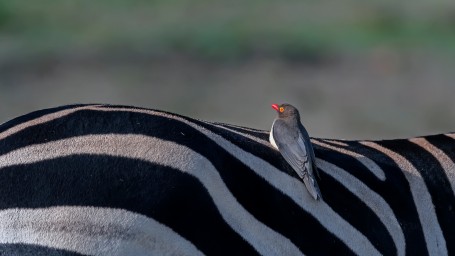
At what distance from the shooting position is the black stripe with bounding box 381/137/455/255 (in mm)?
2412

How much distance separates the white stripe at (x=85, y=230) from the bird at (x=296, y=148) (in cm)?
42

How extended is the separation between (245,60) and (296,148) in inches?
219

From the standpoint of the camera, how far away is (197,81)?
731 cm

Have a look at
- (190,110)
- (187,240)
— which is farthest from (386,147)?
(190,110)

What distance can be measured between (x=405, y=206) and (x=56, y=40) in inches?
247

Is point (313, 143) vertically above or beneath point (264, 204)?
above

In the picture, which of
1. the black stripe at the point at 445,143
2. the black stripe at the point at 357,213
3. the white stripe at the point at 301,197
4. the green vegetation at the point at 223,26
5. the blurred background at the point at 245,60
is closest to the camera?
the white stripe at the point at 301,197

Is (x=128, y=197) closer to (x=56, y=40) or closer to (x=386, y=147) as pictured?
(x=386, y=147)

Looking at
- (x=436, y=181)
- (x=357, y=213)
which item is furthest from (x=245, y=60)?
(x=357, y=213)

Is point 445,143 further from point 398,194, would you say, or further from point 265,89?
point 265,89

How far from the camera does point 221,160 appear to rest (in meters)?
1.97

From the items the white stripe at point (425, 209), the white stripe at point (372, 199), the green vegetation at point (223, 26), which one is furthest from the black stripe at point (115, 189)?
the green vegetation at point (223, 26)

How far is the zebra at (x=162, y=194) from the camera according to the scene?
1.78 m

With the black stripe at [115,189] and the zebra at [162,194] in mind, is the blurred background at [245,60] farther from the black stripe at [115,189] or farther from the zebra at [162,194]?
the black stripe at [115,189]
